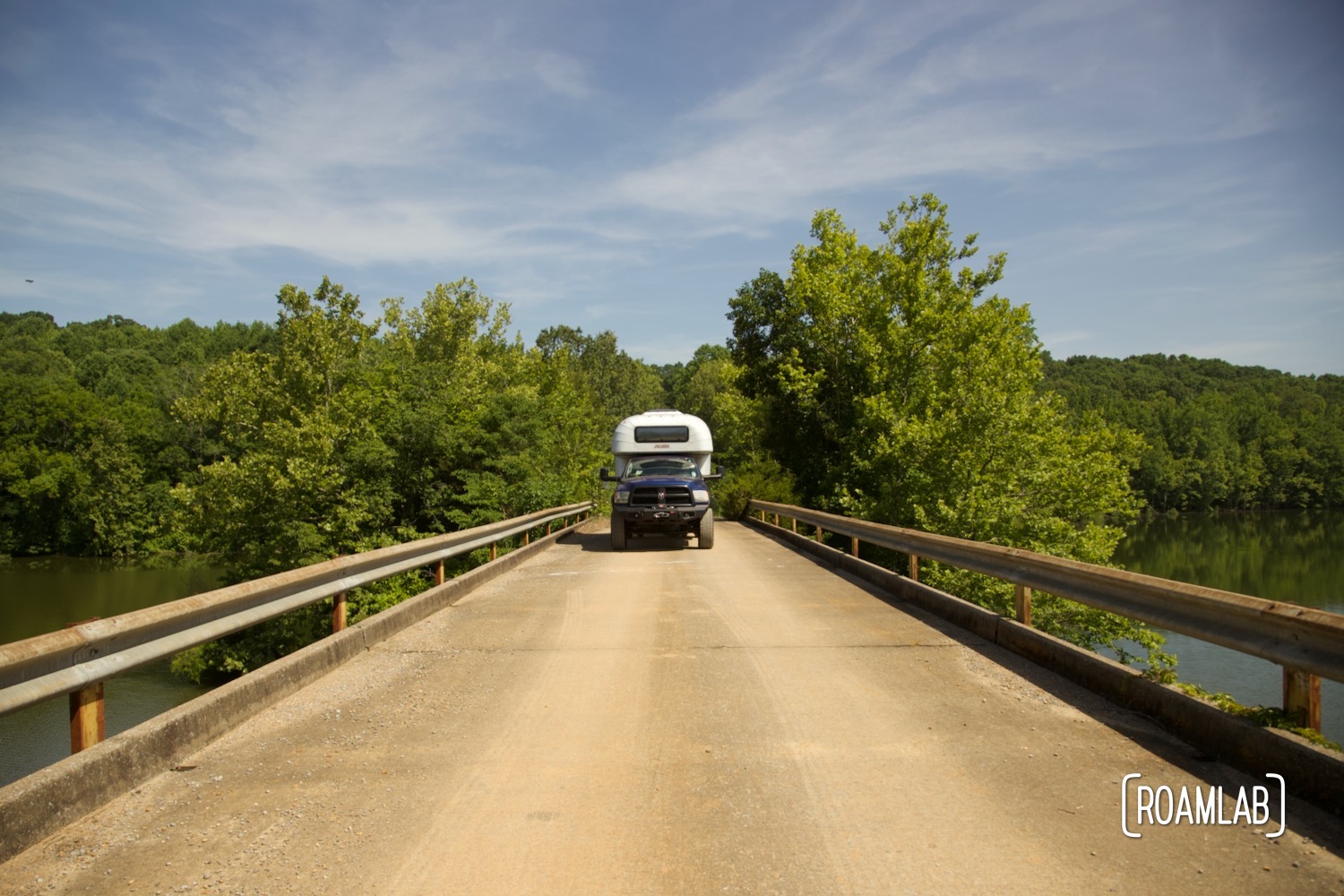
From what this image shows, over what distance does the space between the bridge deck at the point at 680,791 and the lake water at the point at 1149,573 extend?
11418mm

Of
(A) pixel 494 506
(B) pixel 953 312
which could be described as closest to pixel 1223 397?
(B) pixel 953 312

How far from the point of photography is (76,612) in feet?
136

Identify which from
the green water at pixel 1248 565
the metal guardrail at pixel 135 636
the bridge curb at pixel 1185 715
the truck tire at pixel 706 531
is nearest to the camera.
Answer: the metal guardrail at pixel 135 636

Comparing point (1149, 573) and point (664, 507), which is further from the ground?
point (664, 507)

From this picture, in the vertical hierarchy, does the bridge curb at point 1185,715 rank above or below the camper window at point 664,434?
below

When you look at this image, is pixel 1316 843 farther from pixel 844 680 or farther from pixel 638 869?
pixel 844 680

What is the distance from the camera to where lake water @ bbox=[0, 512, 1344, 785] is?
25.6 meters

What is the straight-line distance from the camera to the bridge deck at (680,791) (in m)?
3.27

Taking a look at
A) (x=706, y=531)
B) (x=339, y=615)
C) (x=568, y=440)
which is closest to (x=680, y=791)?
(x=339, y=615)

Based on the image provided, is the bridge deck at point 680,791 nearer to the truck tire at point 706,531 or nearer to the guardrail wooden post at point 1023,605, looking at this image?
the guardrail wooden post at point 1023,605

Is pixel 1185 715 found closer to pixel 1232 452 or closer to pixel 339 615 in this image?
pixel 339 615

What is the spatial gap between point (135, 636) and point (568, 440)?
38969 mm

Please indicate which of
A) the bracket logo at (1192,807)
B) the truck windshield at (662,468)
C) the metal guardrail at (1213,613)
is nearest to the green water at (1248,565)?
the truck windshield at (662,468)

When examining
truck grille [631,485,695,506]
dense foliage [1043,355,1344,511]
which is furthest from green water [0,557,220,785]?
dense foliage [1043,355,1344,511]
